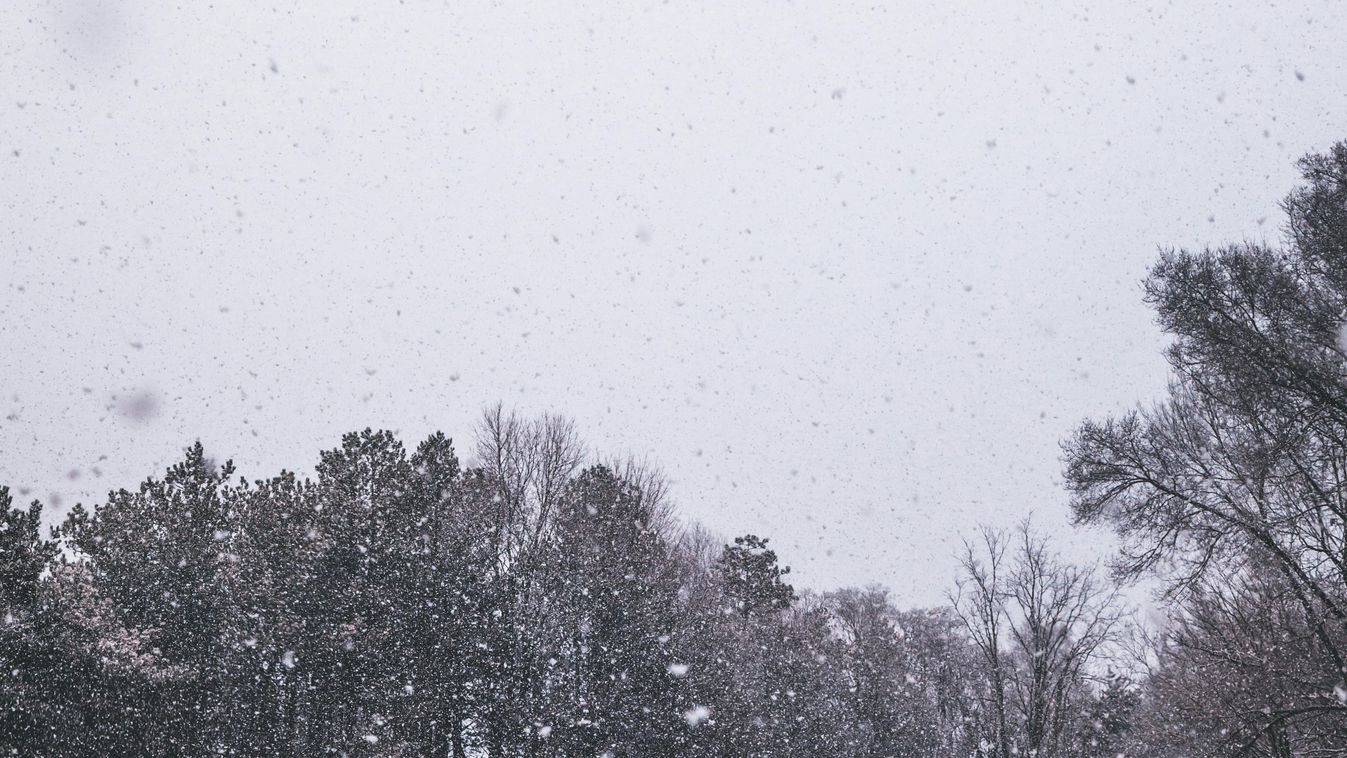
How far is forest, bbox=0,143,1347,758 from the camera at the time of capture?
419 inches

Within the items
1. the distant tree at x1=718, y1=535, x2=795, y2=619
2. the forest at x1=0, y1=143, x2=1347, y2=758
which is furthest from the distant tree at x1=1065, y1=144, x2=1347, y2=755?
the distant tree at x1=718, y1=535, x2=795, y2=619

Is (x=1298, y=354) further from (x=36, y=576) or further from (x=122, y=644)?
(x=36, y=576)

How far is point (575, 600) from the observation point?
2175cm

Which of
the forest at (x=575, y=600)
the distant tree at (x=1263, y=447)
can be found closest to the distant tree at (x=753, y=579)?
the forest at (x=575, y=600)

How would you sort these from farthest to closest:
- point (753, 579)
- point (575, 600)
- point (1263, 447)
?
point (753, 579), point (575, 600), point (1263, 447)

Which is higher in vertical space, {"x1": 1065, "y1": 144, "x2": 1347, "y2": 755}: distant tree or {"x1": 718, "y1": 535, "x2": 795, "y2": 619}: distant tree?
{"x1": 718, "y1": 535, "x2": 795, "y2": 619}: distant tree

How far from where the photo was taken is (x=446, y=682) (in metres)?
18.9

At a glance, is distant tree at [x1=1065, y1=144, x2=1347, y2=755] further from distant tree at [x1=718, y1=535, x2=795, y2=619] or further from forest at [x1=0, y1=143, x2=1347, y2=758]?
distant tree at [x1=718, y1=535, x2=795, y2=619]

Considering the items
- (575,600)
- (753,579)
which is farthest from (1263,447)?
(753,579)

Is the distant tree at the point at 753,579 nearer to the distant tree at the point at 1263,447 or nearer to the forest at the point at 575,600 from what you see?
the forest at the point at 575,600

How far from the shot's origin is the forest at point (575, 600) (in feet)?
34.9

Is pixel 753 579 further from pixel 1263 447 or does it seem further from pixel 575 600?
pixel 1263 447

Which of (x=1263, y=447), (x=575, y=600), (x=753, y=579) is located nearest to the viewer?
(x=1263, y=447)

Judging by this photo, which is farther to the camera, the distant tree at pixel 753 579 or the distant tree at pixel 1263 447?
the distant tree at pixel 753 579
